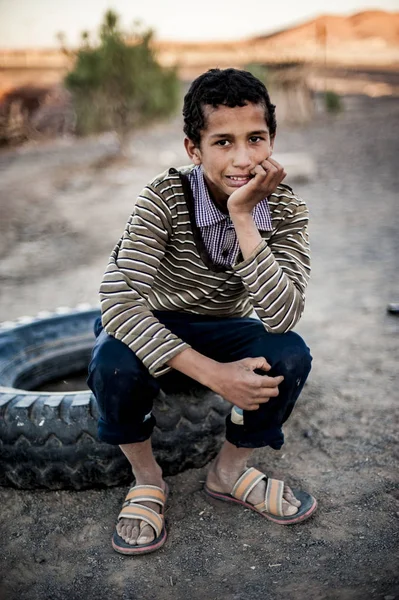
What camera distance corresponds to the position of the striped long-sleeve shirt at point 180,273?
2.15m

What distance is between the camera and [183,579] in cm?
205

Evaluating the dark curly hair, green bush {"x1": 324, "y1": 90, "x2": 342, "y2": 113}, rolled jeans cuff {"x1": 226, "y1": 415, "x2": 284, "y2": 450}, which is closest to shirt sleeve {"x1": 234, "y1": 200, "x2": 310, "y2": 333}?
rolled jeans cuff {"x1": 226, "y1": 415, "x2": 284, "y2": 450}

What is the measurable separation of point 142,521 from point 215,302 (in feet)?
2.79

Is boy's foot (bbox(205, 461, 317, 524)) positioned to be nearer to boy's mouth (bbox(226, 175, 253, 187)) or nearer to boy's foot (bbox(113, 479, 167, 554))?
boy's foot (bbox(113, 479, 167, 554))

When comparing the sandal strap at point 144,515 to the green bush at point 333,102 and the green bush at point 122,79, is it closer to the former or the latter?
the green bush at point 122,79

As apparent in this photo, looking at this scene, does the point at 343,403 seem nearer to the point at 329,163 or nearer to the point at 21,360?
the point at 21,360

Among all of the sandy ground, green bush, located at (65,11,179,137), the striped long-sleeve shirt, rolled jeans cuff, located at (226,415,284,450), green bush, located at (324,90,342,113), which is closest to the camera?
the sandy ground

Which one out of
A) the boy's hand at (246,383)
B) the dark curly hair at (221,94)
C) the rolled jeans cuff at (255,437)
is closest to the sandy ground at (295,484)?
the rolled jeans cuff at (255,437)

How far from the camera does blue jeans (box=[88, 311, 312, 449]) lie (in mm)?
2125

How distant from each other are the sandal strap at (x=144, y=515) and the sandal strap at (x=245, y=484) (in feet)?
1.03

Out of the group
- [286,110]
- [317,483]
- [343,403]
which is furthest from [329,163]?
[317,483]

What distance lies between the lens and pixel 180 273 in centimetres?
237

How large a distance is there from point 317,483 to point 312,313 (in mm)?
1962

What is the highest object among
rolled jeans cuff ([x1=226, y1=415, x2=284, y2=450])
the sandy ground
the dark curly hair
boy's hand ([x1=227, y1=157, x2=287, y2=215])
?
the dark curly hair
